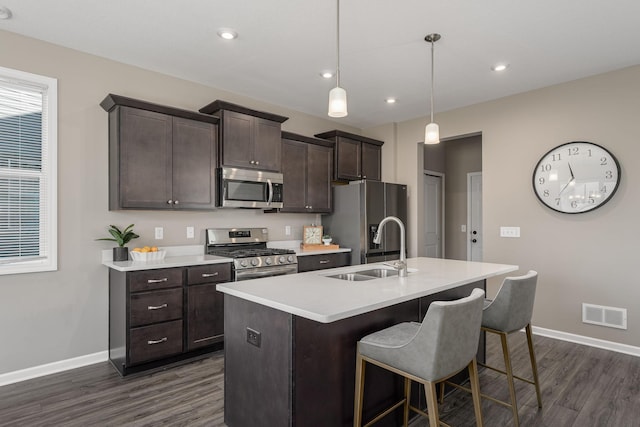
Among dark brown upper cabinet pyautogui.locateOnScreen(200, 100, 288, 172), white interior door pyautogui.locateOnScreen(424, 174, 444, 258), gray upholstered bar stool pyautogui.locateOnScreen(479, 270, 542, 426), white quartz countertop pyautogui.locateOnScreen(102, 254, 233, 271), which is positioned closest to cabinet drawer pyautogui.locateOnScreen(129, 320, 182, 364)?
white quartz countertop pyautogui.locateOnScreen(102, 254, 233, 271)

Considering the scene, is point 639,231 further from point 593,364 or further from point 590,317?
point 593,364

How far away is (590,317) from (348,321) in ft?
10.3

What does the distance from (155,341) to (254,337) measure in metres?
1.55

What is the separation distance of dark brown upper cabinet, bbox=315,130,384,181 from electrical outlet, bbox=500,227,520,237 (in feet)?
6.21

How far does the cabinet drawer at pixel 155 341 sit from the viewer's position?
2.92 metres

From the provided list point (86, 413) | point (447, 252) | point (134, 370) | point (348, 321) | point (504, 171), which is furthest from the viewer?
point (447, 252)

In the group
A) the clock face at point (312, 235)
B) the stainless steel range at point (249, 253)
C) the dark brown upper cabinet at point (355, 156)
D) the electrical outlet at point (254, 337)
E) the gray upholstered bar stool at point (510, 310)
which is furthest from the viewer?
the dark brown upper cabinet at point (355, 156)

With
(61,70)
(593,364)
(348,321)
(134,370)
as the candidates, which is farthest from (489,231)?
(61,70)

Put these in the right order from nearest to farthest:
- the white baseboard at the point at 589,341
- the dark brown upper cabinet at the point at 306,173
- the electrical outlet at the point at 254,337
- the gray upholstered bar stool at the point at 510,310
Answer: the electrical outlet at the point at 254,337 → the gray upholstered bar stool at the point at 510,310 → the white baseboard at the point at 589,341 → the dark brown upper cabinet at the point at 306,173

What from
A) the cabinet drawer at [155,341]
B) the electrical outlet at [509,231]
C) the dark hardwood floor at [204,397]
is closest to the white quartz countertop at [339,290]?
the dark hardwood floor at [204,397]

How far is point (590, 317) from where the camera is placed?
3.67 metres

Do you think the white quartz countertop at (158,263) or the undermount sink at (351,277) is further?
the white quartz countertop at (158,263)

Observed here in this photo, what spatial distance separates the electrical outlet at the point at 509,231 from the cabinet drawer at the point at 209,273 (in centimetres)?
315

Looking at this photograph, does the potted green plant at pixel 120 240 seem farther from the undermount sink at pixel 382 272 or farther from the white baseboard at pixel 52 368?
the undermount sink at pixel 382 272
